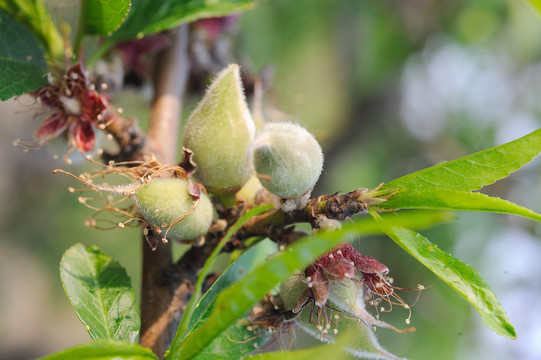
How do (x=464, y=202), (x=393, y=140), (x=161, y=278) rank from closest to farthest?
(x=464, y=202) → (x=161, y=278) → (x=393, y=140)

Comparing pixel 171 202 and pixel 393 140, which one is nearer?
pixel 171 202

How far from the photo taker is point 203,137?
0.88m

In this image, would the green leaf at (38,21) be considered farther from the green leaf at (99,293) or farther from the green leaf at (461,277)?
the green leaf at (461,277)

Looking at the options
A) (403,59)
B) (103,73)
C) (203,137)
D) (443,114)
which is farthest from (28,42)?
(443,114)

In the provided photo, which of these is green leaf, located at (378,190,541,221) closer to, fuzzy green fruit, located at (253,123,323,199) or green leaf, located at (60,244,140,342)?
fuzzy green fruit, located at (253,123,323,199)

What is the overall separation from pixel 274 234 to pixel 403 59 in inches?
105

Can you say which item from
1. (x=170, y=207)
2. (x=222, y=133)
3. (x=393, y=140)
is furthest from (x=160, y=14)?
(x=393, y=140)

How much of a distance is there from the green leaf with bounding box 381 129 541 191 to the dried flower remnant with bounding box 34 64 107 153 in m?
0.67

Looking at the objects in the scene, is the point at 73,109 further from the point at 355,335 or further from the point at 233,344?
the point at 355,335

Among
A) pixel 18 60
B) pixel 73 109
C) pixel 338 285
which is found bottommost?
pixel 338 285

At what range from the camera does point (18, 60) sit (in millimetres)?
1024

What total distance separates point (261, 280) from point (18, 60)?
30.3 inches

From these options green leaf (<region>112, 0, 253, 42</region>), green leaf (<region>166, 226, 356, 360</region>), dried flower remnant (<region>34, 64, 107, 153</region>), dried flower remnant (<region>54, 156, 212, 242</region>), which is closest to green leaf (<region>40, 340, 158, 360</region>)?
green leaf (<region>166, 226, 356, 360</region>)

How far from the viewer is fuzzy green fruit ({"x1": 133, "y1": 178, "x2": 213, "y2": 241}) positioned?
0.81 m
